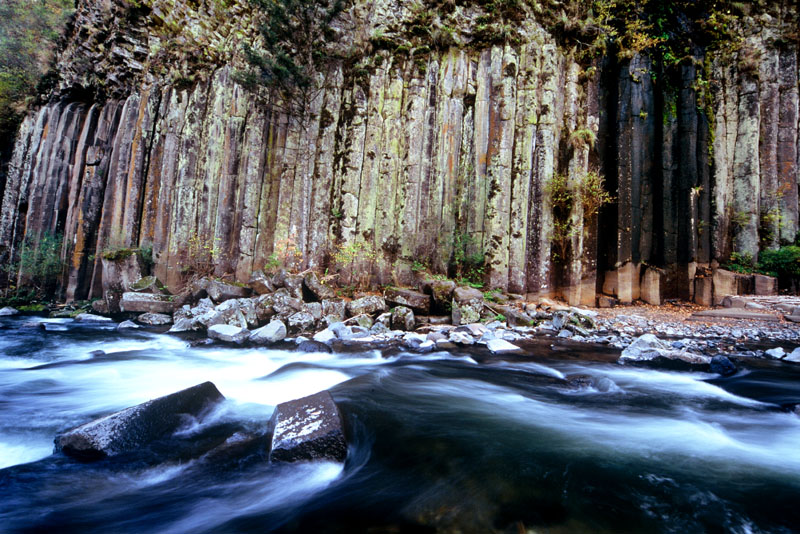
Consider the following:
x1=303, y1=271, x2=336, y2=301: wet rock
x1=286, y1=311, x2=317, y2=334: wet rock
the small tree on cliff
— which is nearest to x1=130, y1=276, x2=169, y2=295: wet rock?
x1=303, y1=271, x2=336, y2=301: wet rock

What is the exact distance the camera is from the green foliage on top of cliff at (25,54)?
1214 cm

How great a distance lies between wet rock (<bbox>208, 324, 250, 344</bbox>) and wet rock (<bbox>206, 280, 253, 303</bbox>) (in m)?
1.68

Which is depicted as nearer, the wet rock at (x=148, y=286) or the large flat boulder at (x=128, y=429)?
the large flat boulder at (x=128, y=429)

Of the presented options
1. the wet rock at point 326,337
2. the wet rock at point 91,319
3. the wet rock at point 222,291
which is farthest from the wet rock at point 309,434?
the wet rock at point 91,319

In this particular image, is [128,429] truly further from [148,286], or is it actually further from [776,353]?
[148,286]

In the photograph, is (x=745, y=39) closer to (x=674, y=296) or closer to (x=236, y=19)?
(x=674, y=296)

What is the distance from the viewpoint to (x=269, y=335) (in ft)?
19.4

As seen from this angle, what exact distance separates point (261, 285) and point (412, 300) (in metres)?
3.51

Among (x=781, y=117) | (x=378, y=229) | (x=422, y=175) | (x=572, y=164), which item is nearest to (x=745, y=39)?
(x=781, y=117)

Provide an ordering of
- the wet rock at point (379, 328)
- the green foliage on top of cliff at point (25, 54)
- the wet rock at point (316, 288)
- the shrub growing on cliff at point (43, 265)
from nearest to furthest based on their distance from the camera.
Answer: the wet rock at point (379, 328) → the wet rock at point (316, 288) → the shrub growing on cliff at point (43, 265) → the green foliage on top of cliff at point (25, 54)

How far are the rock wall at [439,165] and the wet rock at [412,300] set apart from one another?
4.55ft

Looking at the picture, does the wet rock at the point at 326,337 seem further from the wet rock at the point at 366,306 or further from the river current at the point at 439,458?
the river current at the point at 439,458

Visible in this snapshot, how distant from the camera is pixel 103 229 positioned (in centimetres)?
966

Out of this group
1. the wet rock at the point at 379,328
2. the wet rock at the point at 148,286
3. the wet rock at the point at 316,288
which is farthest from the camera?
the wet rock at the point at 148,286
